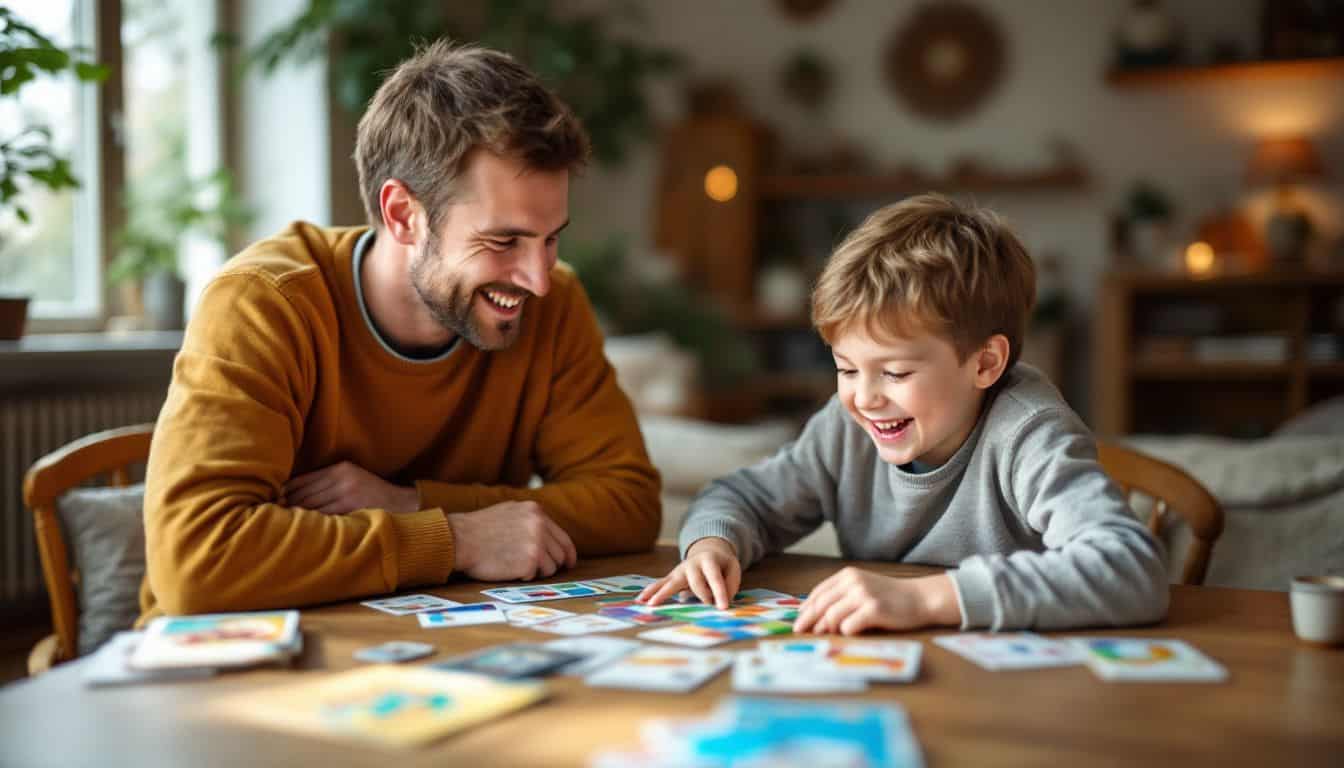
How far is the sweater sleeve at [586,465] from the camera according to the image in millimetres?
1669

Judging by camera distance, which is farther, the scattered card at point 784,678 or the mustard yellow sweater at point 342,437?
the mustard yellow sweater at point 342,437

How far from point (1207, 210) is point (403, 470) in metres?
5.59

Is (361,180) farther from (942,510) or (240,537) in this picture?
(942,510)

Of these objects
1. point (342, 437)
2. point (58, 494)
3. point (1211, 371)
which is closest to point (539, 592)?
point (342, 437)

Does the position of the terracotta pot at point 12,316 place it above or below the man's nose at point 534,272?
below

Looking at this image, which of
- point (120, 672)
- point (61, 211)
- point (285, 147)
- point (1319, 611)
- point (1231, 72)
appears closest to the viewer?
point (120, 672)

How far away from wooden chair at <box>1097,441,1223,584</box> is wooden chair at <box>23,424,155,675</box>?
1573mm

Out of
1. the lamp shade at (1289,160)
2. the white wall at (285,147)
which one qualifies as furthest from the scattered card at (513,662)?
the lamp shade at (1289,160)

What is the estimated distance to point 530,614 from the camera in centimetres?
129

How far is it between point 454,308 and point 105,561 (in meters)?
0.92

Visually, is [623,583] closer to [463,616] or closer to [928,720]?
[463,616]

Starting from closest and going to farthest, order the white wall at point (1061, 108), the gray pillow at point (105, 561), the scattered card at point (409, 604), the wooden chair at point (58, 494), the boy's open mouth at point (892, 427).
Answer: the scattered card at point (409, 604), the boy's open mouth at point (892, 427), the wooden chair at point (58, 494), the gray pillow at point (105, 561), the white wall at point (1061, 108)

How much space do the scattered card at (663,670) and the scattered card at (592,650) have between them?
Result: 1cm

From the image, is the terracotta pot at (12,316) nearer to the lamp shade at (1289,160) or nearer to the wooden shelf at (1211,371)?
the wooden shelf at (1211,371)
